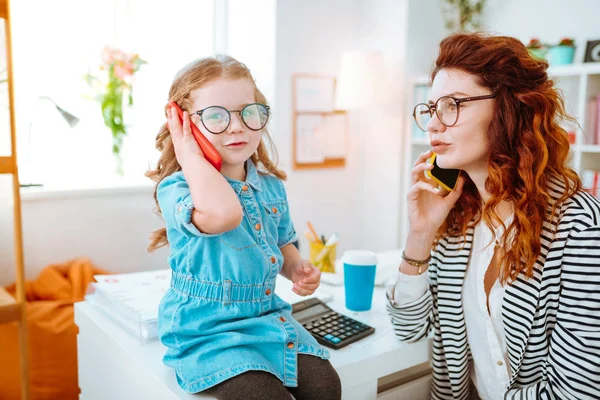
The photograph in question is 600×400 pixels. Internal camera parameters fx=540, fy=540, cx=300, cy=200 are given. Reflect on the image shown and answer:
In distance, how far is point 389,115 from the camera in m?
3.30

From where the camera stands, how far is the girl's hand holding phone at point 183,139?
38.8 inches

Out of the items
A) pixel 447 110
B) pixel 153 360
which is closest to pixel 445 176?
pixel 447 110

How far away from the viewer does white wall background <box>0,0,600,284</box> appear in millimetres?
2549

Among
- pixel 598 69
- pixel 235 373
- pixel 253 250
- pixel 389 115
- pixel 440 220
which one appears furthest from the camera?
pixel 389 115

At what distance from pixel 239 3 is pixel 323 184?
1.16 m

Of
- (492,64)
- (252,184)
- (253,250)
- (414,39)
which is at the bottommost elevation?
(253,250)

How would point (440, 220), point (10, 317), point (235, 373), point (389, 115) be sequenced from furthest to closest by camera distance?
point (389, 115), point (10, 317), point (440, 220), point (235, 373)

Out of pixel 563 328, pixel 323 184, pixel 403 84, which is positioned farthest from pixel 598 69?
pixel 563 328

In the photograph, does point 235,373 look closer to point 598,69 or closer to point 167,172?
point 167,172

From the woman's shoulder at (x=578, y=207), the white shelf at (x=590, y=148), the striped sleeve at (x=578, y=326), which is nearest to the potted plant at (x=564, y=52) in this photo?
the white shelf at (x=590, y=148)

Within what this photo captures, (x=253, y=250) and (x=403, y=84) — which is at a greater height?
(x=403, y=84)

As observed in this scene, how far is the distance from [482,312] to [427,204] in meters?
0.26

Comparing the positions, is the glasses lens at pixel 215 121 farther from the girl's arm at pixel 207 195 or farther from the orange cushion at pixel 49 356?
the orange cushion at pixel 49 356

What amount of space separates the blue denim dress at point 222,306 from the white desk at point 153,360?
0.05 m
